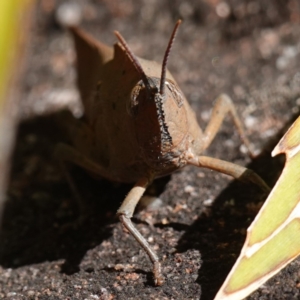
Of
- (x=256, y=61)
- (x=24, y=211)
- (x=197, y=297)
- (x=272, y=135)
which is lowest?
(x=24, y=211)

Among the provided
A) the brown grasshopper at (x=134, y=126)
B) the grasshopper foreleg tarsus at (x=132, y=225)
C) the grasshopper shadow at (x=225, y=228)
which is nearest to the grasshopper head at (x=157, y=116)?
the brown grasshopper at (x=134, y=126)

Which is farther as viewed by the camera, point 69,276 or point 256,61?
point 256,61

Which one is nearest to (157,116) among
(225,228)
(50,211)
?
(225,228)

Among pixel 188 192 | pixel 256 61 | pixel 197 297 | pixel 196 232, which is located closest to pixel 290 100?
pixel 256 61

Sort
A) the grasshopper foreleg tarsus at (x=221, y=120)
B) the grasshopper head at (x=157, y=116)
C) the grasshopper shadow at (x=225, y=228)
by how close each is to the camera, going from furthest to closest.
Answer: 1. the grasshopper foreleg tarsus at (x=221, y=120)
2. the grasshopper head at (x=157, y=116)
3. the grasshopper shadow at (x=225, y=228)

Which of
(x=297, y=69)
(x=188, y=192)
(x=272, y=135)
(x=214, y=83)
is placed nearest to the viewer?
(x=188, y=192)

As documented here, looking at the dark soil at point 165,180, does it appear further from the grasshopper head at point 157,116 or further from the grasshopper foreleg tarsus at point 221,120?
the grasshopper head at point 157,116

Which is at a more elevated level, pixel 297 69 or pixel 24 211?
pixel 297 69

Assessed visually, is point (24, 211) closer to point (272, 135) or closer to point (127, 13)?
point (272, 135)
